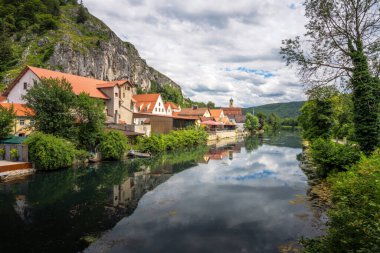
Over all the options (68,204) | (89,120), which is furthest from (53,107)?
(68,204)

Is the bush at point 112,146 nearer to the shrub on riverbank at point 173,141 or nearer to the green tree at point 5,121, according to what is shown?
the shrub on riverbank at point 173,141

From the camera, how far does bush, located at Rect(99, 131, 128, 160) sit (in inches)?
1194

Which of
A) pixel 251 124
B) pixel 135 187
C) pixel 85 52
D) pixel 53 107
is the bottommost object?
pixel 135 187

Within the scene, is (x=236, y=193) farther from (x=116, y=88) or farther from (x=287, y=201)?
(x=116, y=88)

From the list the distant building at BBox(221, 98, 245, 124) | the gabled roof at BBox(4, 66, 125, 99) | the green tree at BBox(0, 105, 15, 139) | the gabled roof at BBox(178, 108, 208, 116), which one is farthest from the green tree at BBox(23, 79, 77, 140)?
the distant building at BBox(221, 98, 245, 124)

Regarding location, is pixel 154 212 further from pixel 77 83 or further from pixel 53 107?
pixel 77 83

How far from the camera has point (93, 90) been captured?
42.4 meters

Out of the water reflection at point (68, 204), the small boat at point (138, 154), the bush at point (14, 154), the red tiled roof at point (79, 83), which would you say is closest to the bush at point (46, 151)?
the water reflection at point (68, 204)

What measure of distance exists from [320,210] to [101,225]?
11251 millimetres

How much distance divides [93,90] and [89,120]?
575 inches

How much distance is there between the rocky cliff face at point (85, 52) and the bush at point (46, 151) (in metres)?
51.0

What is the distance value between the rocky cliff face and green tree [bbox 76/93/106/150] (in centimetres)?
4660

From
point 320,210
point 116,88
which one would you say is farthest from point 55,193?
point 116,88

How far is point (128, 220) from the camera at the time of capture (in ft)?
43.1
